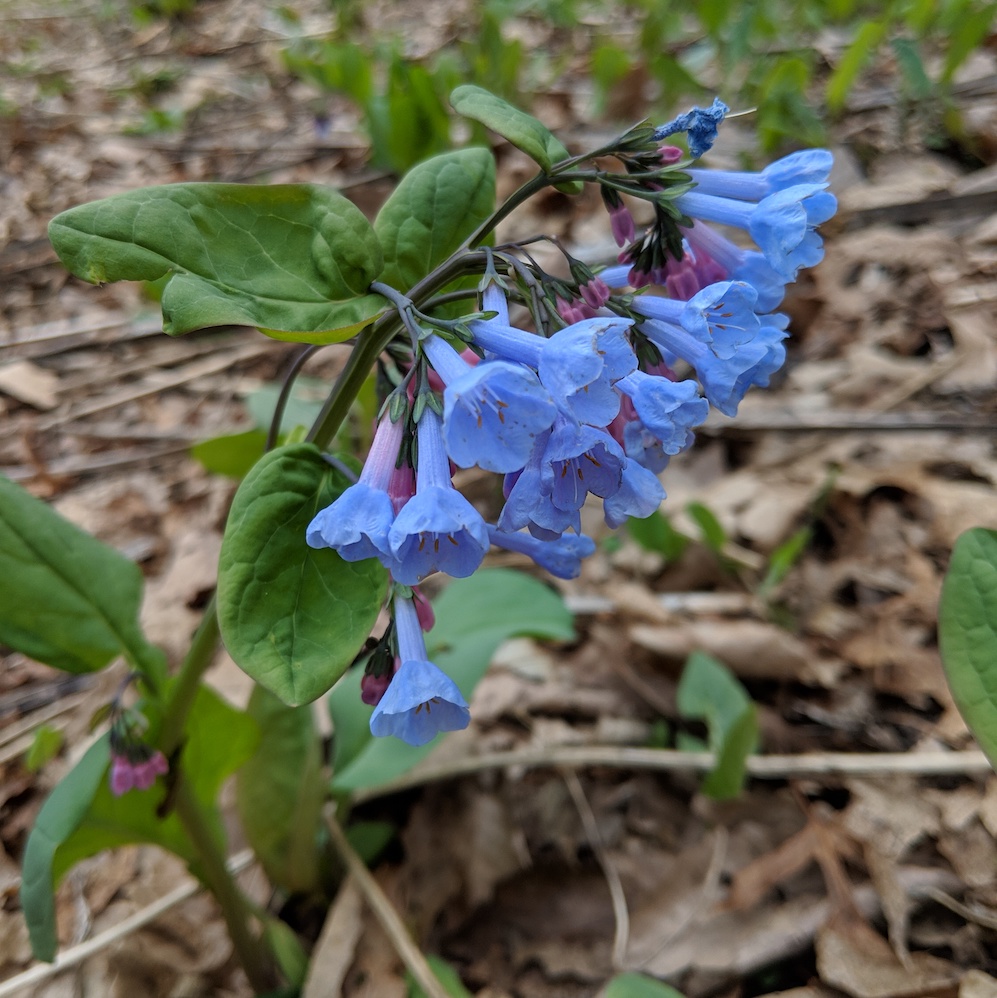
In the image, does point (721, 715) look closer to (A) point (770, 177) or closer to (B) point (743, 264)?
(B) point (743, 264)

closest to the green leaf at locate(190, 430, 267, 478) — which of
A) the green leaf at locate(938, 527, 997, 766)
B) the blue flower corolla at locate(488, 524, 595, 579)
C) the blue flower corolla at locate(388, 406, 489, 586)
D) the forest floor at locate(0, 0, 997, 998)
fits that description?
the forest floor at locate(0, 0, 997, 998)

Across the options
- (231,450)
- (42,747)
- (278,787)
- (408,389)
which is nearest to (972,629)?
Result: (408,389)

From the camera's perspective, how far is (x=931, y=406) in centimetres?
276

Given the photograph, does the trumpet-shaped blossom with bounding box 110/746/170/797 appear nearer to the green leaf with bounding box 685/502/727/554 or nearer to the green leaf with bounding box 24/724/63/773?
the green leaf with bounding box 24/724/63/773

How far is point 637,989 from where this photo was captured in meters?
1.39

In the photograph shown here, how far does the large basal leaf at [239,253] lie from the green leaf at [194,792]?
84cm

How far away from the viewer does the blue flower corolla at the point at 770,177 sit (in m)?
1.16

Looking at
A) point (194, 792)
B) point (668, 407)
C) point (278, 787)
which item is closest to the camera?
point (668, 407)

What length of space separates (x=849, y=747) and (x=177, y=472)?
2503 millimetres

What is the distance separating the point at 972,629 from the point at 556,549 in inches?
24.9

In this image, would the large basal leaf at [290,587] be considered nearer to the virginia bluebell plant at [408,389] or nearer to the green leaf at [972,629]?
the virginia bluebell plant at [408,389]

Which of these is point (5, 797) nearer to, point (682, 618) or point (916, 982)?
point (682, 618)

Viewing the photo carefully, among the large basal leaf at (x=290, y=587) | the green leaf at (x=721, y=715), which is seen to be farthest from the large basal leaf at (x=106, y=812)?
the green leaf at (x=721, y=715)

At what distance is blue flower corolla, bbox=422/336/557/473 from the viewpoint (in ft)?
3.03
